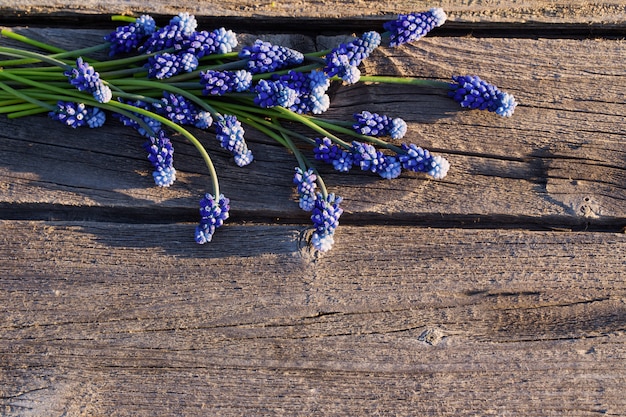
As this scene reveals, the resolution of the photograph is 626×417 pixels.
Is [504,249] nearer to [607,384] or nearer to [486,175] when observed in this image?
[486,175]

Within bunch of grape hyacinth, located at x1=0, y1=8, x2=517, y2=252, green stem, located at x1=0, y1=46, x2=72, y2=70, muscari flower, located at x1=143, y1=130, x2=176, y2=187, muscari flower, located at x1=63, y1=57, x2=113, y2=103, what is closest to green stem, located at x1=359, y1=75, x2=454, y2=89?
bunch of grape hyacinth, located at x1=0, y1=8, x2=517, y2=252

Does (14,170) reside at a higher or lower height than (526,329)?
higher

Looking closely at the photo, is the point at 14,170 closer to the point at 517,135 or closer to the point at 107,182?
the point at 107,182

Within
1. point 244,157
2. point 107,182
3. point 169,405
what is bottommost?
point 169,405

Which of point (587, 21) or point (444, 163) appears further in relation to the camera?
point (587, 21)

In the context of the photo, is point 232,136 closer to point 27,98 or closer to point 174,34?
point 174,34

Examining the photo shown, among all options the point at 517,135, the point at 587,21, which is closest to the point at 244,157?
the point at 517,135

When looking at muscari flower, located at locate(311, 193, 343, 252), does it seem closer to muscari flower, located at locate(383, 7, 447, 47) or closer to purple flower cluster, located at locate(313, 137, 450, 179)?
purple flower cluster, located at locate(313, 137, 450, 179)
